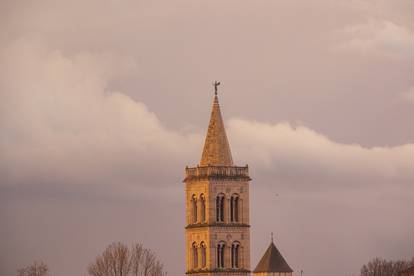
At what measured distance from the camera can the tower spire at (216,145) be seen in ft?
511

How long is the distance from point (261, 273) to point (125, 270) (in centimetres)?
2471

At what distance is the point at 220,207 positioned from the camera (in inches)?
6142

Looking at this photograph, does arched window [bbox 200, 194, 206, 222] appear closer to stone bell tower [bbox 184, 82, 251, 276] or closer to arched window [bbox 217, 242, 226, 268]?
stone bell tower [bbox 184, 82, 251, 276]

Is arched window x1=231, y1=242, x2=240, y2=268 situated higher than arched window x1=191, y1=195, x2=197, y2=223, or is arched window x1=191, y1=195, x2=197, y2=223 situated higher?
arched window x1=191, y1=195, x2=197, y2=223

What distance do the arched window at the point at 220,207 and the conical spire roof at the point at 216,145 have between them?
297 cm

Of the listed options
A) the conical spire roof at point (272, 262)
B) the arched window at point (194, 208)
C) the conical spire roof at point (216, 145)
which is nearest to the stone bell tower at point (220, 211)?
the conical spire roof at point (216, 145)

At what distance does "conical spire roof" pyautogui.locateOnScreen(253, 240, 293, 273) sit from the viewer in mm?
188875

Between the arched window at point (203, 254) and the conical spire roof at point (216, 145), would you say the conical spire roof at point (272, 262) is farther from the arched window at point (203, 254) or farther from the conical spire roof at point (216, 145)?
the conical spire roof at point (216, 145)

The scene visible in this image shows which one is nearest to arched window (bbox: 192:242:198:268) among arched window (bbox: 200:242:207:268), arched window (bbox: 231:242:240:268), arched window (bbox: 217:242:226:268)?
arched window (bbox: 200:242:207:268)

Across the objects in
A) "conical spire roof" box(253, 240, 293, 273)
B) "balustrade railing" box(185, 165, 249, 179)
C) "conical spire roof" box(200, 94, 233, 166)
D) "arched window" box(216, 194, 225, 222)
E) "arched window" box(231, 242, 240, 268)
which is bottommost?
"arched window" box(231, 242, 240, 268)

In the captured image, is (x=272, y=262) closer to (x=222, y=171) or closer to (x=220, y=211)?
(x=220, y=211)

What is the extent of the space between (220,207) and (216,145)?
5.43 meters

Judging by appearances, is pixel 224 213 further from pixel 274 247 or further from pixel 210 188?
pixel 274 247

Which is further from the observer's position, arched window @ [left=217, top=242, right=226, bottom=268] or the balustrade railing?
the balustrade railing
